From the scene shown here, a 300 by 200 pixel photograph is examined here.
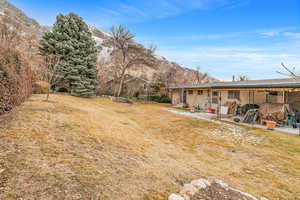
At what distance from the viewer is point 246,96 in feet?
38.5

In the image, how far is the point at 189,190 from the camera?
2.38m

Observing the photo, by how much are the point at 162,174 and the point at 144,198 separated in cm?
85

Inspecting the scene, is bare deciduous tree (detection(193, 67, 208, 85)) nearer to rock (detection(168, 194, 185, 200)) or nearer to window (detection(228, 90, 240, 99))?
window (detection(228, 90, 240, 99))

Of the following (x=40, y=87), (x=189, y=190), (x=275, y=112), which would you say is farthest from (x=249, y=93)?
(x=40, y=87)

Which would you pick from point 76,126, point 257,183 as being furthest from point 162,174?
point 76,126

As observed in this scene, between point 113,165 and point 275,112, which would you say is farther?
point 275,112

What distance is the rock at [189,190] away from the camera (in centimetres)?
231

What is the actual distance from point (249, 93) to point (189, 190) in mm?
11726

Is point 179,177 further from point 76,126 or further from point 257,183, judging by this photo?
point 76,126

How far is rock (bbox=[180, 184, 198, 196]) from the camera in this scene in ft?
7.59

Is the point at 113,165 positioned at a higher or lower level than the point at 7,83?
lower

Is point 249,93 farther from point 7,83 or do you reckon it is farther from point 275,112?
point 7,83

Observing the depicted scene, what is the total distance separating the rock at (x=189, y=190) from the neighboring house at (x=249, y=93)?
833 cm

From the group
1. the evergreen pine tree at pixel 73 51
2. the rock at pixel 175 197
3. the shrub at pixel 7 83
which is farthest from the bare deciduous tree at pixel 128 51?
the rock at pixel 175 197
